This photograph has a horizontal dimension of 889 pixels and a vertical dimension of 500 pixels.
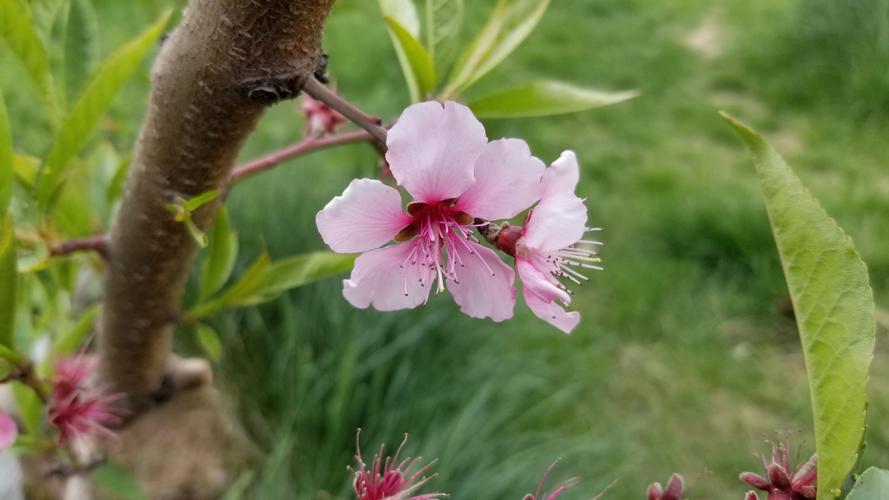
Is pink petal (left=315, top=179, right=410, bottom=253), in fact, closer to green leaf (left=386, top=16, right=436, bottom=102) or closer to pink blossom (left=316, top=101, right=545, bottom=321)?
pink blossom (left=316, top=101, right=545, bottom=321)

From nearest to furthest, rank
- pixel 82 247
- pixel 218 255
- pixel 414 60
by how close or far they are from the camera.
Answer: pixel 414 60, pixel 82 247, pixel 218 255

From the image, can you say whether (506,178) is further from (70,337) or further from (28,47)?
(70,337)

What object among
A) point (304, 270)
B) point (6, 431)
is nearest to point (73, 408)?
point (6, 431)

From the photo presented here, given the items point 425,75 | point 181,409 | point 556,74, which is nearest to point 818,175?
point 556,74

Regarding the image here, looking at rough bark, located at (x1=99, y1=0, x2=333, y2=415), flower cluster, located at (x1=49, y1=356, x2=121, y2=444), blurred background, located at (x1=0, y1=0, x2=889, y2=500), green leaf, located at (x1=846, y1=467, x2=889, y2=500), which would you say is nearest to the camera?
green leaf, located at (x1=846, y1=467, x2=889, y2=500)

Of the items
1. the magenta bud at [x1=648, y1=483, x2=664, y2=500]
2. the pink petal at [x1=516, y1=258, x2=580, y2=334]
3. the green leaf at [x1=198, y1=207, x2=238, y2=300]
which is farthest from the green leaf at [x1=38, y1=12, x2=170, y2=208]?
the magenta bud at [x1=648, y1=483, x2=664, y2=500]
